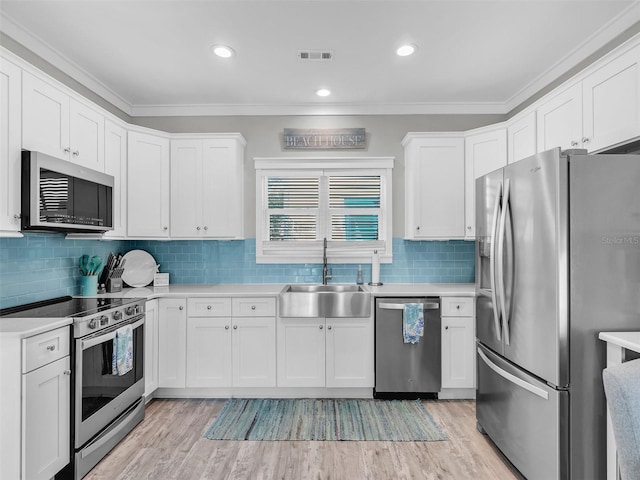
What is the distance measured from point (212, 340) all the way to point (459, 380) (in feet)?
7.15

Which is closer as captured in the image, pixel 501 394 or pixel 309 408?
pixel 501 394

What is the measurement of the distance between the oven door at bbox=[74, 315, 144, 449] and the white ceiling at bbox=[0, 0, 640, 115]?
6.61 feet

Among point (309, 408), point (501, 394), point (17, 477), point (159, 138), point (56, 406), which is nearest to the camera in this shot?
point (17, 477)

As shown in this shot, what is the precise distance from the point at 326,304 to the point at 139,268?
78.0 inches

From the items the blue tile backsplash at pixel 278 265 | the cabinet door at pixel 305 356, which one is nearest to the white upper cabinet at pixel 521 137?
the blue tile backsplash at pixel 278 265

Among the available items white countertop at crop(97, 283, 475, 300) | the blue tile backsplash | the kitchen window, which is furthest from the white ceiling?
white countertop at crop(97, 283, 475, 300)

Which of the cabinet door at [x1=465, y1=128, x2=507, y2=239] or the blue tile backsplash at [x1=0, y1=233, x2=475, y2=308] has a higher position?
the cabinet door at [x1=465, y1=128, x2=507, y2=239]

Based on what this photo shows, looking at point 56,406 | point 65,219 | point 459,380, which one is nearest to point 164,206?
point 65,219

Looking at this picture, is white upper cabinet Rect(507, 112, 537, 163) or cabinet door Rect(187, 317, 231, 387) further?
cabinet door Rect(187, 317, 231, 387)

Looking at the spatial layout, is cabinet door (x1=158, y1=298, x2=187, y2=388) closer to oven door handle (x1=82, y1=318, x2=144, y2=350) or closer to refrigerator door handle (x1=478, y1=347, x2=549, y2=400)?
oven door handle (x1=82, y1=318, x2=144, y2=350)

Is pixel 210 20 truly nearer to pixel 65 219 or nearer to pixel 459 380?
pixel 65 219

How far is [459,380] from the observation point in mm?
3182

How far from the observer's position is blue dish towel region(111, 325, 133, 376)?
243 cm

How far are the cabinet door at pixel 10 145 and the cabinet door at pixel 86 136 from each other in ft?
1.57
